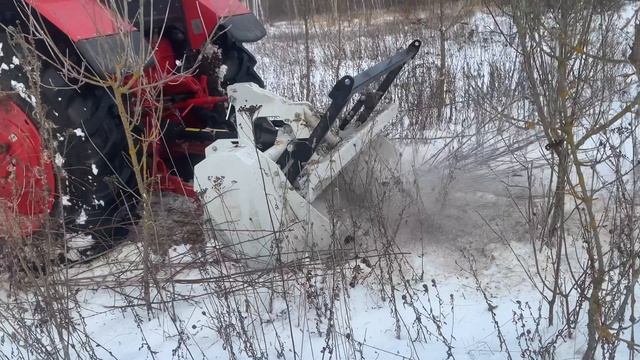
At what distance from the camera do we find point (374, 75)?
3.00m

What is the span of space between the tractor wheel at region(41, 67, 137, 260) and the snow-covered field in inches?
6.4

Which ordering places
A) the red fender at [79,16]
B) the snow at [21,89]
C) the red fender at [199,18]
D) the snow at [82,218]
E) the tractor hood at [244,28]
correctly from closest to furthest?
the red fender at [79,16]
the snow at [21,89]
the snow at [82,218]
the red fender at [199,18]
the tractor hood at [244,28]

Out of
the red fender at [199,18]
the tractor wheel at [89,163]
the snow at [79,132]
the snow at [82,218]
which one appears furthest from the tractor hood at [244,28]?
the snow at [82,218]

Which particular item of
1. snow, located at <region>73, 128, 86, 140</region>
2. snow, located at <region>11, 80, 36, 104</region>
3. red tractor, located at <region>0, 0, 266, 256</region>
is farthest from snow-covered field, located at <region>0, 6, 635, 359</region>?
snow, located at <region>11, 80, 36, 104</region>

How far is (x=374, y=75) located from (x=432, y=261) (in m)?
0.88

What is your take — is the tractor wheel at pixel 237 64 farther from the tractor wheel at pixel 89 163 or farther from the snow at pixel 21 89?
the snow at pixel 21 89

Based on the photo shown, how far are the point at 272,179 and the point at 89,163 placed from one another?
869mm

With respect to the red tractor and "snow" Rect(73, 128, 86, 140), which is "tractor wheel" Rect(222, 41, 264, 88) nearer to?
the red tractor

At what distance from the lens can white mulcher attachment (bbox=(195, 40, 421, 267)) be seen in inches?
109

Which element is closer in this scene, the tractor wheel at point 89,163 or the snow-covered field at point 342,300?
the snow-covered field at point 342,300

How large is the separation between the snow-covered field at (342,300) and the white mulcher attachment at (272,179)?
0.36ft

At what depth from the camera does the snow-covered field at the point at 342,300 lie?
2338 millimetres

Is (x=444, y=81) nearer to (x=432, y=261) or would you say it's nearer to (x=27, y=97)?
(x=432, y=261)

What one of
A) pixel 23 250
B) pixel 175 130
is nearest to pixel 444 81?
pixel 175 130
